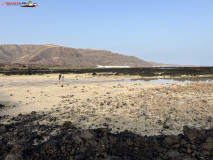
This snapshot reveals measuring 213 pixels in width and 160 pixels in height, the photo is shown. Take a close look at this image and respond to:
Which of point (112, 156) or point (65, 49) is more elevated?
point (65, 49)

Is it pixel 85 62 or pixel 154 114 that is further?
pixel 85 62

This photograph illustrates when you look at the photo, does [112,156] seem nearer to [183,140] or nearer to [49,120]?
[183,140]

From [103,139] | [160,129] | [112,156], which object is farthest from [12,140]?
[160,129]

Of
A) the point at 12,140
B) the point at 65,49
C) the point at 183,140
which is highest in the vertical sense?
the point at 65,49

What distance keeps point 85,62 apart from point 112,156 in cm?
17945

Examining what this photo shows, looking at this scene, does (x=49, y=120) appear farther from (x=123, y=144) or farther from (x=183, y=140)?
(x=183, y=140)

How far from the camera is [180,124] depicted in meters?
7.89

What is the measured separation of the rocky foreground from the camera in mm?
5004

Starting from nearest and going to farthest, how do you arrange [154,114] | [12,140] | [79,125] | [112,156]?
[112,156]
[12,140]
[79,125]
[154,114]

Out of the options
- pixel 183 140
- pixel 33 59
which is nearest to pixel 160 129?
pixel 183 140

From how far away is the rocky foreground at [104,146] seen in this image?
5004mm

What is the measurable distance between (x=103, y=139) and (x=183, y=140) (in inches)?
91.1

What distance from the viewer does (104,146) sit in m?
5.42

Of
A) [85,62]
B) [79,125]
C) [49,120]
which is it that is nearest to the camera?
[79,125]
